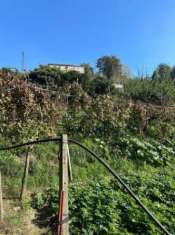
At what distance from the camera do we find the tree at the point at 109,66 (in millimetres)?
41875

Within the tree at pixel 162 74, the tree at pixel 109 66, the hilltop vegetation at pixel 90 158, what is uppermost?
the tree at pixel 109 66

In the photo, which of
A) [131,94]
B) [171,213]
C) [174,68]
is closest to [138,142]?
[171,213]

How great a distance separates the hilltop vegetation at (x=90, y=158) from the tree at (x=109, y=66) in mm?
28718

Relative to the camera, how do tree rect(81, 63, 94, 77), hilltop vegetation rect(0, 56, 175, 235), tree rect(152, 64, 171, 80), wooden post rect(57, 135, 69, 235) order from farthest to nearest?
tree rect(152, 64, 171, 80) < tree rect(81, 63, 94, 77) < hilltop vegetation rect(0, 56, 175, 235) < wooden post rect(57, 135, 69, 235)

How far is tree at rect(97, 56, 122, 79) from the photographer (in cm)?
4188

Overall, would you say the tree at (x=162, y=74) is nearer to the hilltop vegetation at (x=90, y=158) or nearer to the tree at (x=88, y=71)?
the tree at (x=88, y=71)

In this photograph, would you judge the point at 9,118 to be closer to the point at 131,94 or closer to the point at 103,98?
the point at 103,98

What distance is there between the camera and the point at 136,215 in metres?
5.42

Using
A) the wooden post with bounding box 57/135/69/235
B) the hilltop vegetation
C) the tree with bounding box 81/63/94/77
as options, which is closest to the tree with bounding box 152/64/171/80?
the tree with bounding box 81/63/94/77

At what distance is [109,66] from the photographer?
42781 millimetres

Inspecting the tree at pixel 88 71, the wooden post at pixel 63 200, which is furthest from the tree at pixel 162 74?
the wooden post at pixel 63 200

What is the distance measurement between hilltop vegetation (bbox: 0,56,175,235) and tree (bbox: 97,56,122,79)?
94.2 feet

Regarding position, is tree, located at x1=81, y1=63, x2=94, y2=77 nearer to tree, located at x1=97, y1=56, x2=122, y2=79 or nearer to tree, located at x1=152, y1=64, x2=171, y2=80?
tree, located at x1=152, y1=64, x2=171, y2=80

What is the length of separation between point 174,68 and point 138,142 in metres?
36.8
